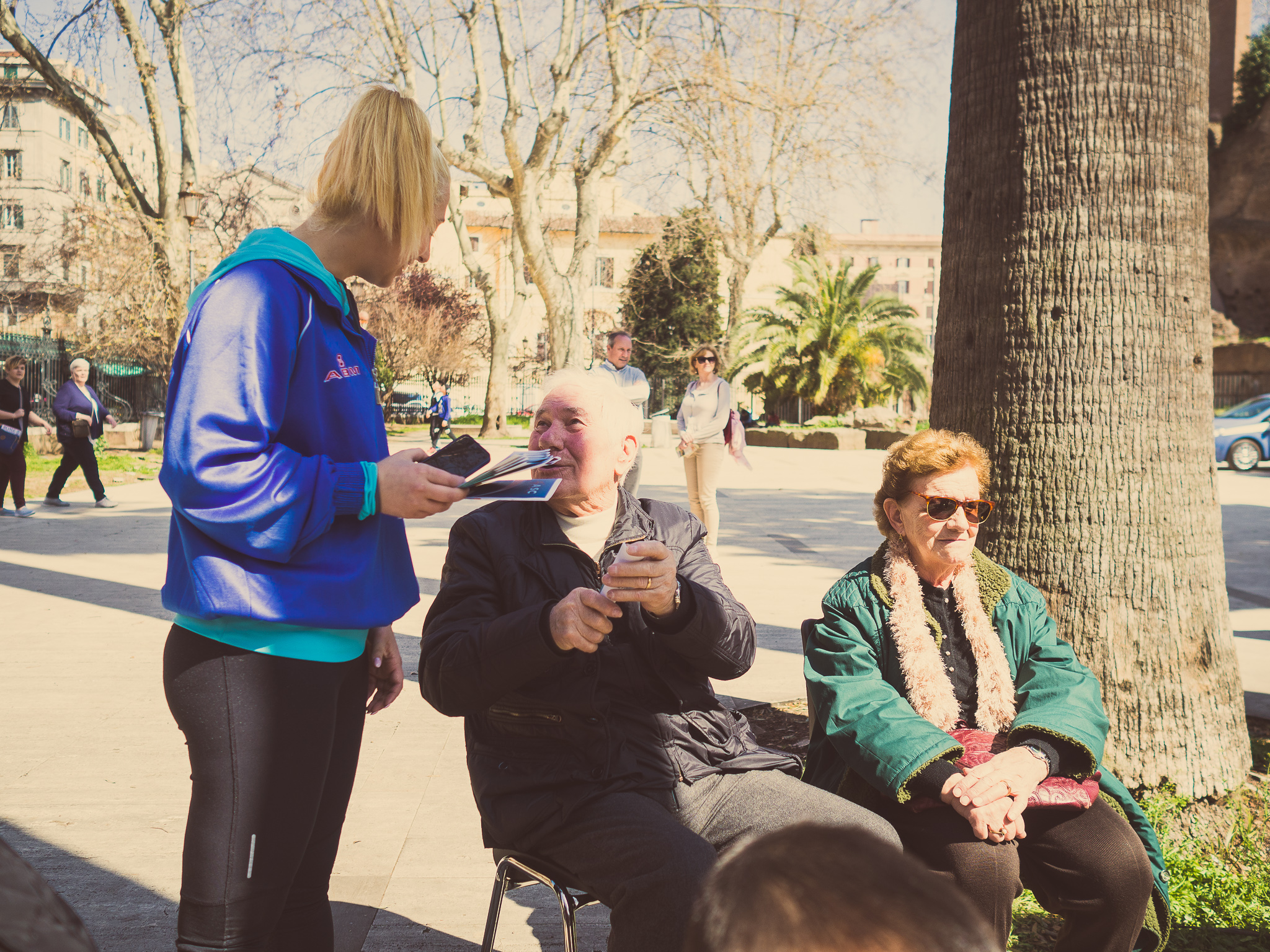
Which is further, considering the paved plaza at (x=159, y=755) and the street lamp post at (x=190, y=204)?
the street lamp post at (x=190, y=204)

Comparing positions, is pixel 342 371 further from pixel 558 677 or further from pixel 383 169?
pixel 558 677

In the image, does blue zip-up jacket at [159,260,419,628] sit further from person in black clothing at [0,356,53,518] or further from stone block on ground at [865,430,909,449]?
stone block on ground at [865,430,909,449]

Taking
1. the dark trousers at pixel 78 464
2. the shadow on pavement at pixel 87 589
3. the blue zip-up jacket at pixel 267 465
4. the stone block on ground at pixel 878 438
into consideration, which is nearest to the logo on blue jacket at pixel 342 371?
the blue zip-up jacket at pixel 267 465

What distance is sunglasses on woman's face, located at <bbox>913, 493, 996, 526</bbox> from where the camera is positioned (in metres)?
2.78

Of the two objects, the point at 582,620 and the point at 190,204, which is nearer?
the point at 582,620

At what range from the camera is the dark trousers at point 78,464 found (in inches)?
504

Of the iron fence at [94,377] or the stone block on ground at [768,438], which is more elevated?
Answer: the iron fence at [94,377]

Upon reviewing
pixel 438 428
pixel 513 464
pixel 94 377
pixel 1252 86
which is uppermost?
pixel 1252 86

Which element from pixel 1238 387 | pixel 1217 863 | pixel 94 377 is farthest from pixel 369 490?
pixel 1238 387

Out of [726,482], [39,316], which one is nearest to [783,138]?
[726,482]

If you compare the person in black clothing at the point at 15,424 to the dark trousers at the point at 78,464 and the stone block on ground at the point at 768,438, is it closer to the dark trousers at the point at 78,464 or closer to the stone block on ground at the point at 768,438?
the dark trousers at the point at 78,464

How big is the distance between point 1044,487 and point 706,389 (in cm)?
679

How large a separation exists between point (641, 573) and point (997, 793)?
3.27ft

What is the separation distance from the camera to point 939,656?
2.71m
